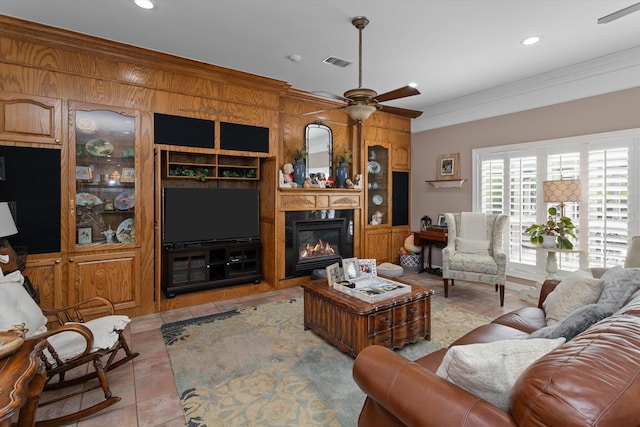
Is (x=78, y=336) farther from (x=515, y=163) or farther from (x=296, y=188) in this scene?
(x=515, y=163)

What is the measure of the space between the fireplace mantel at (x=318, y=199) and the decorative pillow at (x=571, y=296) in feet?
10.5

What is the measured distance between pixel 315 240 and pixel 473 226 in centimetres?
234

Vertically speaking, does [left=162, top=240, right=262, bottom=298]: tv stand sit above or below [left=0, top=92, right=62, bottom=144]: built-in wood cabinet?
below

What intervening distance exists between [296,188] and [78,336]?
10.1 ft

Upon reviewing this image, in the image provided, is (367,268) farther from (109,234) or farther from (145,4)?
(145,4)

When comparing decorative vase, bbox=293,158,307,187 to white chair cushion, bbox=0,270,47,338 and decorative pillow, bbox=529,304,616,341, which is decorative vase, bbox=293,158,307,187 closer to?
white chair cushion, bbox=0,270,47,338

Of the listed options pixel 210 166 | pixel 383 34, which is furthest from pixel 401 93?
pixel 210 166

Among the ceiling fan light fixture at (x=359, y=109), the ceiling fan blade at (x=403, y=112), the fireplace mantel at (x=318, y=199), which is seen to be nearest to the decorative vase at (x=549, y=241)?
the fireplace mantel at (x=318, y=199)

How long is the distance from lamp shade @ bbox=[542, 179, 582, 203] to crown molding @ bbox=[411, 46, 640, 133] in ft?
3.95

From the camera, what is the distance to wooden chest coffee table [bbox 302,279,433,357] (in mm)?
2561

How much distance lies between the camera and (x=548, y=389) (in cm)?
89

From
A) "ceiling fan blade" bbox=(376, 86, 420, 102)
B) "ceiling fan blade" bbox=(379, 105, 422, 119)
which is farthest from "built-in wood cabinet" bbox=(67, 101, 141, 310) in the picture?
"ceiling fan blade" bbox=(379, 105, 422, 119)

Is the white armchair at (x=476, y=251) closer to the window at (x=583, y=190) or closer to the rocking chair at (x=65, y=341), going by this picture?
the window at (x=583, y=190)

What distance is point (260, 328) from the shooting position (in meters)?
3.33
